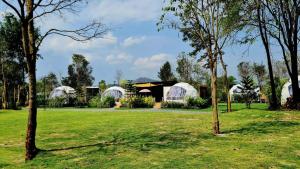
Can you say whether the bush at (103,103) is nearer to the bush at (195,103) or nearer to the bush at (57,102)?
the bush at (57,102)

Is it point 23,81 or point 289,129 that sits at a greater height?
point 23,81

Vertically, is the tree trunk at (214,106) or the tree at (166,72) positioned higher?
the tree at (166,72)

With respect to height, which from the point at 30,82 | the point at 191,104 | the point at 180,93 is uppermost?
the point at 180,93

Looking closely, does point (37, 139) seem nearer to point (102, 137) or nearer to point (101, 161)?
point (102, 137)

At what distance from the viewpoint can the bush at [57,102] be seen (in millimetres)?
48188

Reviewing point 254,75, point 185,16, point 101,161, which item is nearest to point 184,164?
point 101,161

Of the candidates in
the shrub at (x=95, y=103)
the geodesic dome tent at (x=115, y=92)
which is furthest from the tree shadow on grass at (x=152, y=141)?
the geodesic dome tent at (x=115, y=92)

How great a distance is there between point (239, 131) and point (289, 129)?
223cm

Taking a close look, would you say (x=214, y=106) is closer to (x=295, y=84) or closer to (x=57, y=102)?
(x=295, y=84)

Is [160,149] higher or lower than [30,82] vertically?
lower

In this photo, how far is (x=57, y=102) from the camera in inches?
1906

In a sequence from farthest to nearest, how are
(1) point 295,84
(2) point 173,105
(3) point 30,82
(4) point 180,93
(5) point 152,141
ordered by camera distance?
(4) point 180,93
(2) point 173,105
(1) point 295,84
(5) point 152,141
(3) point 30,82

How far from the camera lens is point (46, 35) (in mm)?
10102

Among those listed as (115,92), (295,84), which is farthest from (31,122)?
(115,92)
